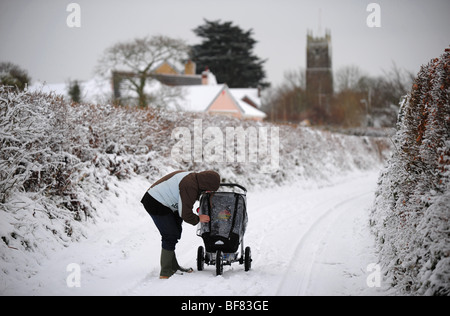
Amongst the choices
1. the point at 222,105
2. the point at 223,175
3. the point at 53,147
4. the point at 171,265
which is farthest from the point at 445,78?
the point at 222,105

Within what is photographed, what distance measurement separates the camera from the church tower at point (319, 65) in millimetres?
79188

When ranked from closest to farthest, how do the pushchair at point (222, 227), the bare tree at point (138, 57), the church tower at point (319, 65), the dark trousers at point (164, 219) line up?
the dark trousers at point (164, 219)
the pushchair at point (222, 227)
the bare tree at point (138, 57)
the church tower at point (319, 65)

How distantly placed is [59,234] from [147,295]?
281 centimetres

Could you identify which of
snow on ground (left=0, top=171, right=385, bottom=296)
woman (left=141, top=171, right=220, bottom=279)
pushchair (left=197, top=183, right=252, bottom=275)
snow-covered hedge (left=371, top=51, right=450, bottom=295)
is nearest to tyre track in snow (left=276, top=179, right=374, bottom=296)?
snow on ground (left=0, top=171, right=385, bottom=296)

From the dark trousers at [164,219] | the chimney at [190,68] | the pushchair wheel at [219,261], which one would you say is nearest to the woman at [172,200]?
the dark trousers at [164,219]

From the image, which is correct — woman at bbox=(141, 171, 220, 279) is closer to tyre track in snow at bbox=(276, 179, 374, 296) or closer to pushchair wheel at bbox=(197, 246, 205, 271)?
pushchair wheel at bbox=(197, 246, 205, 271)

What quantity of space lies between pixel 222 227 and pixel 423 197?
9.31 ft

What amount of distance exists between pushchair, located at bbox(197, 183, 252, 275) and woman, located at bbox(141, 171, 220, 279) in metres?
0.24

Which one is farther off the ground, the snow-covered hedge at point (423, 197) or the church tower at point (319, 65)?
the church tower at point (319, 65)

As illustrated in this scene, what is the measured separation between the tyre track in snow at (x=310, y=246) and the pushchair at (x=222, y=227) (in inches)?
31.3

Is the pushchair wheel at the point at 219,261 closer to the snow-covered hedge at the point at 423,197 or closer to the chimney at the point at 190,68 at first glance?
the snow-covered hedge at the point at 423,197

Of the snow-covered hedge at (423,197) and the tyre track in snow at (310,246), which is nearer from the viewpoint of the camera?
the snow-covered hedge at (423,197)

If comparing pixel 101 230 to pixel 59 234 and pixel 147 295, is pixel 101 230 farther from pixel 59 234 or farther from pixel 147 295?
pixel 147 295

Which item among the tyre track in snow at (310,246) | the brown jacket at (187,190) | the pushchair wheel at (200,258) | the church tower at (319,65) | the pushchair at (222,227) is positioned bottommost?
the tyre track in snow at (310,246)
